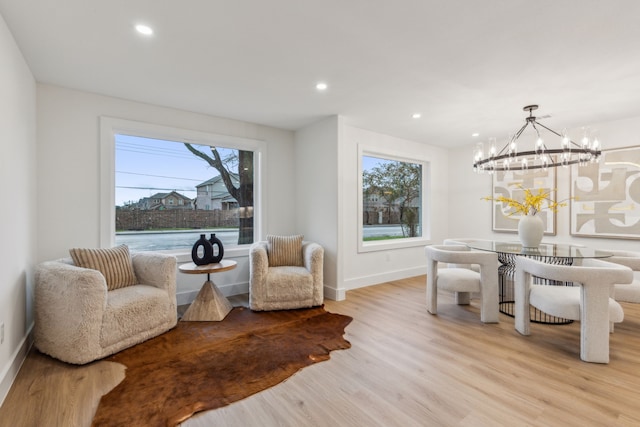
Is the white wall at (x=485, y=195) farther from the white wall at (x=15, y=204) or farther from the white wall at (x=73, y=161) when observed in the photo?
the white wall at (x=15, y=204)

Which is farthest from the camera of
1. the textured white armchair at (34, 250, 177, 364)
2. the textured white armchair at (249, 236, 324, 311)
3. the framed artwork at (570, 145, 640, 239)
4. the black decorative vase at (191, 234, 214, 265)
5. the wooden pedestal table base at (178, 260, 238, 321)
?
the framed artwork at (570, 145, 640, 239)

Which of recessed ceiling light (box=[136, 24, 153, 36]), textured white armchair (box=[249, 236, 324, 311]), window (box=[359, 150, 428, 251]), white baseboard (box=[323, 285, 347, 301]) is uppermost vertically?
recessed ceiling light (box=[136, 24, 153, 36])

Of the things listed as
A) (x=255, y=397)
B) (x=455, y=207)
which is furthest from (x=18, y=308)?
(x=455, y=207)

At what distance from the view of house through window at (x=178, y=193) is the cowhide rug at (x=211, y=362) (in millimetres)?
1286

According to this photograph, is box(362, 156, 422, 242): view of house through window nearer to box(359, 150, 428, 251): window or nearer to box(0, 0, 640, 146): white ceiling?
box(359, 150, 428, 251): window

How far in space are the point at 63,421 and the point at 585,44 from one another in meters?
4.28

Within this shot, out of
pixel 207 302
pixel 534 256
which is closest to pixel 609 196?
pixel 534 256

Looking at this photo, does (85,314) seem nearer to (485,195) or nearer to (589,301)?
(589,301)

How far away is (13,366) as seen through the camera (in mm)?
2094

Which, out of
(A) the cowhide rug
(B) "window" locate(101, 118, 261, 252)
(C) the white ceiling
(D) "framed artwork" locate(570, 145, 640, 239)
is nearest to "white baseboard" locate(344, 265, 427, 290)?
(A) the cowhide rug

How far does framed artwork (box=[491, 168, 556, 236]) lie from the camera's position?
15.1ft

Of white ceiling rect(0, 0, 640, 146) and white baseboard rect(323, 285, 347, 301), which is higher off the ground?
white ceiling rect(0, 0, 640, 146)

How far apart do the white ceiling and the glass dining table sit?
5.52 ft

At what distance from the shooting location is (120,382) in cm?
205
